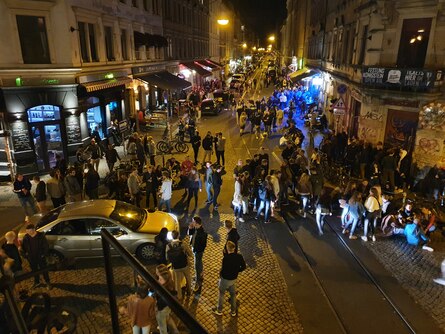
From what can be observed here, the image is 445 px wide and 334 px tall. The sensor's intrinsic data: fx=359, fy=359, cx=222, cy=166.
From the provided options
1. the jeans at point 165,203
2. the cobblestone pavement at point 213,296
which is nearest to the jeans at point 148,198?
the jeans at point 165,203

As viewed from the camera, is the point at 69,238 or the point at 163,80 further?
the point at 163,80

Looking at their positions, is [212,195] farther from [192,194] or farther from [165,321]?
[165,321]

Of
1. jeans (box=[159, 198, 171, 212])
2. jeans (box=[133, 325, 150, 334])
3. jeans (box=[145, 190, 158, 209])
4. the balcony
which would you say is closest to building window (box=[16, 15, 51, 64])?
jeans (box=[145, 190, 158, 209])

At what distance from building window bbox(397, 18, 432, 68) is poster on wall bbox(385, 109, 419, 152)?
213cm

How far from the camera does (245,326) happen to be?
7590 millimetres

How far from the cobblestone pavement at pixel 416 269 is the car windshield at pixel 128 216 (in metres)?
6.78

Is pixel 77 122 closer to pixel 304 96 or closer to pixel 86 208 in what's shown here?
pixel 86 208

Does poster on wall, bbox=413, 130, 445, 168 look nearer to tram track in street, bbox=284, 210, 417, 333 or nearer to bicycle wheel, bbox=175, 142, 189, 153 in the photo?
tram track in street, bbox=284, 210, 417, 333

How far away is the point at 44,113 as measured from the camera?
663 inches

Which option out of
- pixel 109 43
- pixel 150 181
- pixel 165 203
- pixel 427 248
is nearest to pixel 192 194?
pixel 165 203

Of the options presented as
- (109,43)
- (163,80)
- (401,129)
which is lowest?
(401,129)

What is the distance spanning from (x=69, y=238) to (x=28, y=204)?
12.1 feet

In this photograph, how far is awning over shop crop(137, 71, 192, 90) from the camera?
2619 centimetres

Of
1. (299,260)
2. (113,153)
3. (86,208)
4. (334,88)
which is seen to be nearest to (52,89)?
(113,153)
